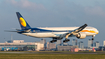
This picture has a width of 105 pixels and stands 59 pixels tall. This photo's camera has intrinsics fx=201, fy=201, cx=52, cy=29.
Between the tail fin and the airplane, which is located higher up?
the tail fin

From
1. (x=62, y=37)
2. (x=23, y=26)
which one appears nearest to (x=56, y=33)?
(x=62, y=37)

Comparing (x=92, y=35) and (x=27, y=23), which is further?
(x=92, y=35)

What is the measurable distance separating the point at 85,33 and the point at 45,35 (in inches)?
631

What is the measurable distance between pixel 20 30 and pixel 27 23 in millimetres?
4302

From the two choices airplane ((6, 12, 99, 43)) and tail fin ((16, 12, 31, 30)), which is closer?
airplane ((6, 12, 99, 43))

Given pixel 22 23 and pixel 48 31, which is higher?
pixel 22 23

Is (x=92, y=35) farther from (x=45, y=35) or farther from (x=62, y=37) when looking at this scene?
(x=45, y=35)

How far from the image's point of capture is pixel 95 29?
8156 cm

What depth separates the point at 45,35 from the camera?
76.2 m

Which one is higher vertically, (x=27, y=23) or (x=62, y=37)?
(x=27, y=23)

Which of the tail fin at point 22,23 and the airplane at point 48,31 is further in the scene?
the tail fin at point 22,23

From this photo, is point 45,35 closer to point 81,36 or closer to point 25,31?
point 25,31

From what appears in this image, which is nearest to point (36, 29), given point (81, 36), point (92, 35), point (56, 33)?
point (56, 33)

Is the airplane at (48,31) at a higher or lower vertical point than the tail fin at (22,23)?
lower
